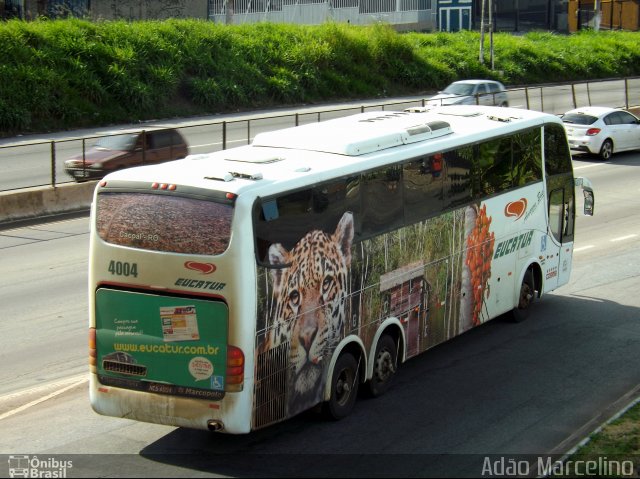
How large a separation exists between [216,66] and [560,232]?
34.0 metres

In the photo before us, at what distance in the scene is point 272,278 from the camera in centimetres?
1020

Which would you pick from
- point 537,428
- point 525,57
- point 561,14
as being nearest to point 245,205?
point 537,428

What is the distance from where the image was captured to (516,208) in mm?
15320

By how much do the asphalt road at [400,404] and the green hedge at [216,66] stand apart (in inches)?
928

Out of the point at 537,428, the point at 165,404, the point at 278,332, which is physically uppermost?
the point at 278,332

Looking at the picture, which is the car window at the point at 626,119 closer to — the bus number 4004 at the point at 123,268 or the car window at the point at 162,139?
the car window at the point at 162,139

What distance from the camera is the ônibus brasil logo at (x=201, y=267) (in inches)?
388

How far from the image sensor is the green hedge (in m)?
40.8

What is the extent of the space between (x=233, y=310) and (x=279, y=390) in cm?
116

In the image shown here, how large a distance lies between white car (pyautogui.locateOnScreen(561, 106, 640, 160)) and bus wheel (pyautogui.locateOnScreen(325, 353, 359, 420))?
23120mm

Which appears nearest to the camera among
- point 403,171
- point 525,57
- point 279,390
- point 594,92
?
point 279,390

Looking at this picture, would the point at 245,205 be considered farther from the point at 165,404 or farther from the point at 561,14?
the point at 561,14

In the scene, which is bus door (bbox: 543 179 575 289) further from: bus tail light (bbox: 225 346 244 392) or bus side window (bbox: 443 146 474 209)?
bus tail light (bbox: 225 346 244 392)

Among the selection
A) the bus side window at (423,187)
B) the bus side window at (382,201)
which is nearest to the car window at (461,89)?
the bus side window at (423,187)
